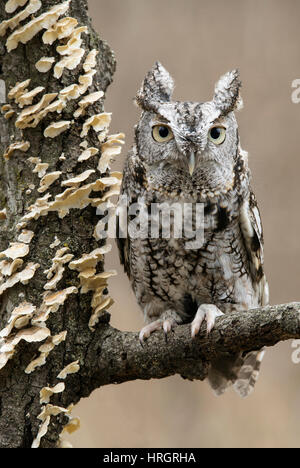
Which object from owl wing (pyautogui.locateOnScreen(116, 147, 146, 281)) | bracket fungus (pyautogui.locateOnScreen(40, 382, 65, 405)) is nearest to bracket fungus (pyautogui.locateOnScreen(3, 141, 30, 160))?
owl wing (pyautogui.locateOnScreen(116, 147, 146, 281))

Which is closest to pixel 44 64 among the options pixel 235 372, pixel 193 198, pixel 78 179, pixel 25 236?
pixel 78 179

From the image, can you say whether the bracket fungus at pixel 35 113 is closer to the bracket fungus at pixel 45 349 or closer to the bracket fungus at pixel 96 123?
the bracket fungus at pixel 96 123

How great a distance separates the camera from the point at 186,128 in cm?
164

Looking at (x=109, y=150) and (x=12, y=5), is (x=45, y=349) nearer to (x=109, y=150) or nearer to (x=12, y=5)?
(x=109, y=150)

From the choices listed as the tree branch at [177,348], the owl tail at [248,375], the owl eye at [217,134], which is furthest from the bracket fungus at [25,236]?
the owl tail at [248,375]

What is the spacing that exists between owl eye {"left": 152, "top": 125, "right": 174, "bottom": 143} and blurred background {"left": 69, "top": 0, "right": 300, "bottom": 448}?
1.21 metres

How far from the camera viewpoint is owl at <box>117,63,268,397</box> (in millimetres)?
1696

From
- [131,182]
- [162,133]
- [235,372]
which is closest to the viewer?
[162,133]

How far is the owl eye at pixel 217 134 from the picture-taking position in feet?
5.65

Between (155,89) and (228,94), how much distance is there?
0.20m

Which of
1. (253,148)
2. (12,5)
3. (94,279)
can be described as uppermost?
(253,148)

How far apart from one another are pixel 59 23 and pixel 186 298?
0.86 metres

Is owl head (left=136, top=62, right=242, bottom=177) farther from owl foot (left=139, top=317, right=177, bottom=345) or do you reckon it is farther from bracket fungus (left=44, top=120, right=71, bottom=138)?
owl foot (left=139, top=317, right=177, bottom=345)
